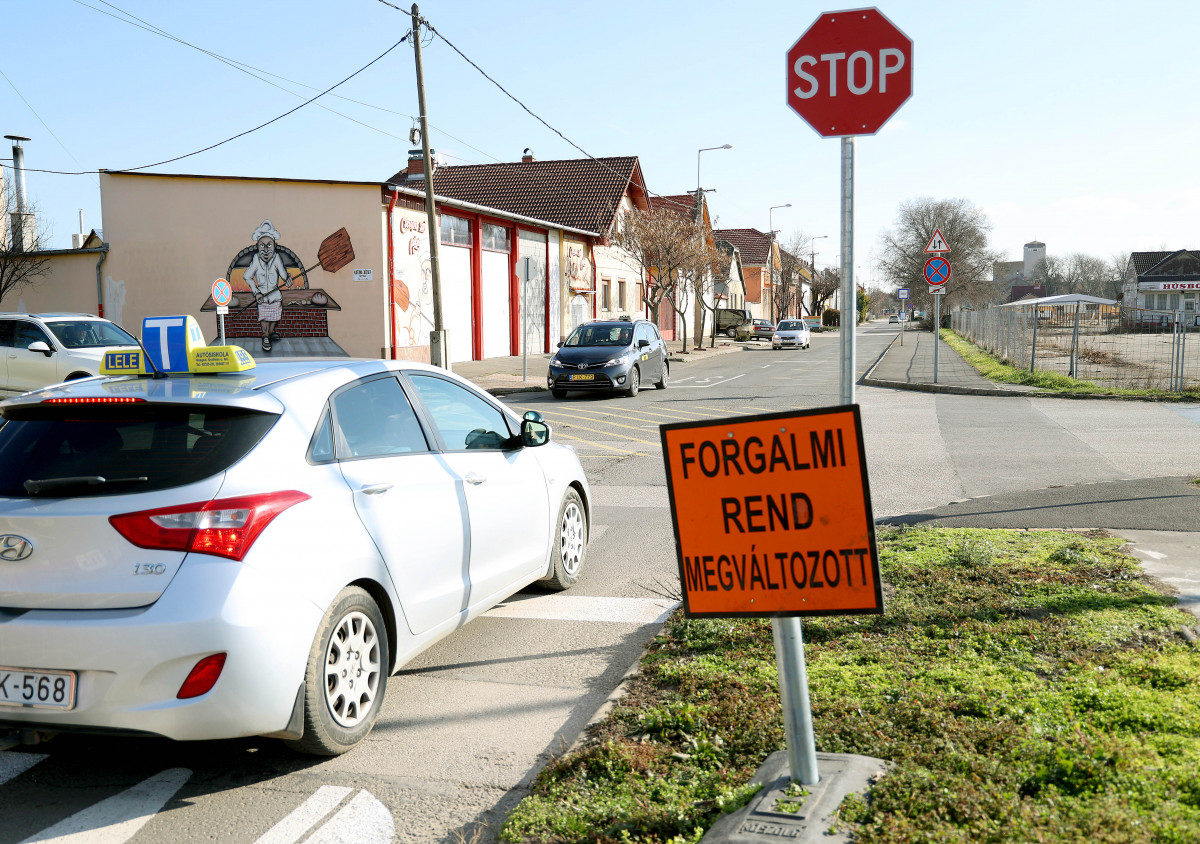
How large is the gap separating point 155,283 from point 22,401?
27054 mm

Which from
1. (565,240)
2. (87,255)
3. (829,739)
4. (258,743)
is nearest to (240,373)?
(258,743)

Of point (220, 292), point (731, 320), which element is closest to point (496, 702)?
point (220, 292)

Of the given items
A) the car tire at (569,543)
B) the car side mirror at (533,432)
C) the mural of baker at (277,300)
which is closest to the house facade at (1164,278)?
the mural of baker at (277,300)

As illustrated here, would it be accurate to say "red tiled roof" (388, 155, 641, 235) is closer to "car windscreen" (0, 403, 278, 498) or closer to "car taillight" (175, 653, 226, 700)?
"car windscreen" (0, 403, 278, 498)

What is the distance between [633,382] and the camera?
69.9 ft

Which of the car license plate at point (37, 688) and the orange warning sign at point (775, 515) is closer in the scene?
the orange warning sign at point (775, 515)

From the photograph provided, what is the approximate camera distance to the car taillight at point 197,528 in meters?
3.31

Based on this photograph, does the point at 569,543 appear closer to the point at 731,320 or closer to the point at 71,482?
the point at 71,482

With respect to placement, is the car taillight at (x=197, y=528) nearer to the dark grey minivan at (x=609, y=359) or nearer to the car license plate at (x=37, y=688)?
the car license plate at (x=37, y=688)

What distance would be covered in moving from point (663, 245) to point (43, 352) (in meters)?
26.1

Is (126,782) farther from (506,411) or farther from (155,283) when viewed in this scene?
(155,283)

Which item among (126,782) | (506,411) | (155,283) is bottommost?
(126,782)

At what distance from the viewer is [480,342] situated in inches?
1249

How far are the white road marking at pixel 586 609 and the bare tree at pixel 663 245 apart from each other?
34063 mm
